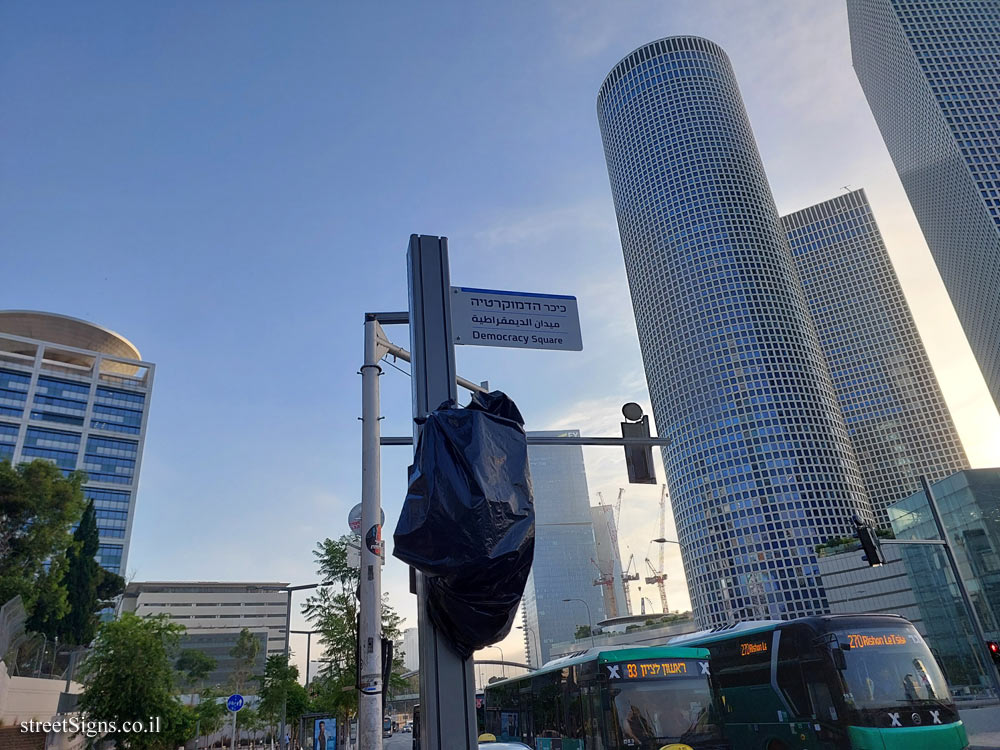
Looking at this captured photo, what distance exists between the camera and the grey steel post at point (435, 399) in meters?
3.36

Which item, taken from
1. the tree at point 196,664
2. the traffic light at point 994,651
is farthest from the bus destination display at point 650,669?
the tree at point 196,664

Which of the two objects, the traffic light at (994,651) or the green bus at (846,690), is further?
the traffic light at (994,651)

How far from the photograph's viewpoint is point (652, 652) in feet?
50.2

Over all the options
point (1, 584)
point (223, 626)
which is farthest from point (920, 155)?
point (223, 626)

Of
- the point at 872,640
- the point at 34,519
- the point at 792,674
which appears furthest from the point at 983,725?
the point at 34,519

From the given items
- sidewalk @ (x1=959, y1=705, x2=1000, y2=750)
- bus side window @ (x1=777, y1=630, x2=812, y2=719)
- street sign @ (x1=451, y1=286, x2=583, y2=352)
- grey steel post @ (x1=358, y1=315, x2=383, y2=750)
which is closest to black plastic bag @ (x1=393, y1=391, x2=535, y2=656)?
street sign @ (x1=451, y1=286, x2=583, y2=352)

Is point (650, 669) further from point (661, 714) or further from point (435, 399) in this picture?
point (435, 399)

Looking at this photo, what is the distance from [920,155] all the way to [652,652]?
156 m

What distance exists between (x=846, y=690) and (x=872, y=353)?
162 meters

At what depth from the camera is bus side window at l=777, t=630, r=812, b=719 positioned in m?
15.4

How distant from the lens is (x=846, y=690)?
14375 millimetres

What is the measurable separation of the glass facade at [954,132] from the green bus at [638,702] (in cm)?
12960

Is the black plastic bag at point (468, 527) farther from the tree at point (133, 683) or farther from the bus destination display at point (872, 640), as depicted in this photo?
the tree at point (133, 683)

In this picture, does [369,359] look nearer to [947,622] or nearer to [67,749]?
[67,749]
